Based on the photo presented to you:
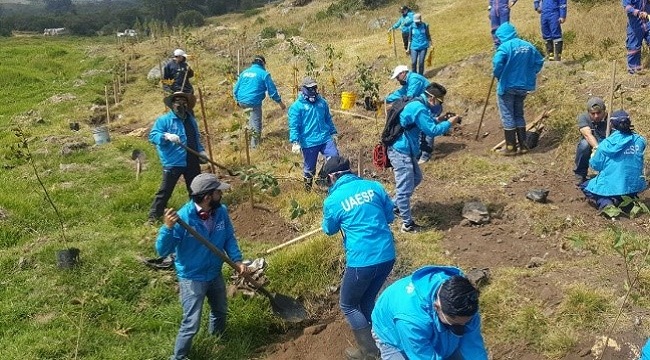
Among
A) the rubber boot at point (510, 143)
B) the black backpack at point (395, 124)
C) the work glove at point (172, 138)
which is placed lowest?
the rubber boot at point (510, 143)

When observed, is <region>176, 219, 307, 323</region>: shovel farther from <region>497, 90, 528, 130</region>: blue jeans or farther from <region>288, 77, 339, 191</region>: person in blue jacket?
<region>497, 90, 528, 130</region>: blue jeans

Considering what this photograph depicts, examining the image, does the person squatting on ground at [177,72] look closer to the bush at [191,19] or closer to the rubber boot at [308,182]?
the rubber boot at [308,182]

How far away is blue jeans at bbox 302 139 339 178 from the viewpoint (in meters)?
8.15

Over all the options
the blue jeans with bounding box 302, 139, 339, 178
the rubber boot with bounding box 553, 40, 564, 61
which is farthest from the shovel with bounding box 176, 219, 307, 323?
the rubber boot with bounding box 553, 40, 564, 61

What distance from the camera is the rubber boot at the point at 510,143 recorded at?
8.60 meters

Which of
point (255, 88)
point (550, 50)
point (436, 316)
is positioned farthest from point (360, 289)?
point (550, 50)

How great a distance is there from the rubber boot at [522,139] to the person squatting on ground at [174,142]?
14.6 ft

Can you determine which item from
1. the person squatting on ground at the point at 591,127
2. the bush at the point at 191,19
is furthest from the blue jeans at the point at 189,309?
the bush at the point at 191,19

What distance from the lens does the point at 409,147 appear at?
6.52 metres

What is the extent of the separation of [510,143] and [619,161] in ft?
7.84

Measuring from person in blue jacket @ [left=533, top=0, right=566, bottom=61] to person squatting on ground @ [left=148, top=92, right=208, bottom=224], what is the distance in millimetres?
6502

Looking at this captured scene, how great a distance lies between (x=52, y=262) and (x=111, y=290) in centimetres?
103

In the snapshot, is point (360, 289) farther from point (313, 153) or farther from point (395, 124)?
point (313, 153)

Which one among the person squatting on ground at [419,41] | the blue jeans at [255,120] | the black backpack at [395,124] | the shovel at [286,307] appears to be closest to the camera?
the shovel at [286,307]
